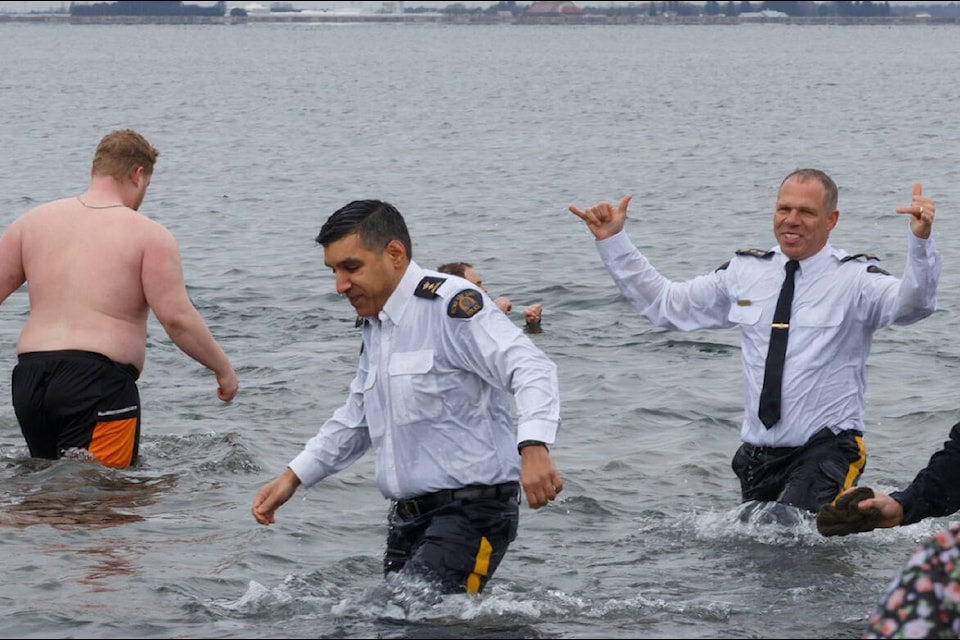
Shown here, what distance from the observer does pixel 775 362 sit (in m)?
7.98

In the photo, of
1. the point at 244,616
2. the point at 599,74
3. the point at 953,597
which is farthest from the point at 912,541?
the point at 599,74

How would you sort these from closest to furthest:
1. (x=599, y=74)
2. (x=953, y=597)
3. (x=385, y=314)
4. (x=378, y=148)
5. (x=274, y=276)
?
(x=953, y=597) < (x=385, y=314) < (x=274, y=276) < (x=378, y=148) < (x=599, y=74)

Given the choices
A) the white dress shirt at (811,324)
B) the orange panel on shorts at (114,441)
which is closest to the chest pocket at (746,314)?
the white dress shirt at (811,324)

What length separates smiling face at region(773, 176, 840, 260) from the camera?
791 centimetres

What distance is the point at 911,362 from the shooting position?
14.8 meters

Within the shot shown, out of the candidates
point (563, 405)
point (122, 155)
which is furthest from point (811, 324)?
point (563, 405)

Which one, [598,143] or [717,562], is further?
[598,143]

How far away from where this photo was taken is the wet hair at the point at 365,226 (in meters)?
6.31

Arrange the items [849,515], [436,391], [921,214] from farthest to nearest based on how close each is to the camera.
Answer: [921,214]
[436,391]
[849,515]

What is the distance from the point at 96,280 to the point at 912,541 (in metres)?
4.72

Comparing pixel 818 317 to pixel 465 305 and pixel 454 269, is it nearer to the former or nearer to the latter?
pixel 454 269

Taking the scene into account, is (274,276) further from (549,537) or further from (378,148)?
(378,148)

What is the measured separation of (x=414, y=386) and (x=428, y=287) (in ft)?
1.31

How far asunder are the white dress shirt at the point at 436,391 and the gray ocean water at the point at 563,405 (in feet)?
2.04
